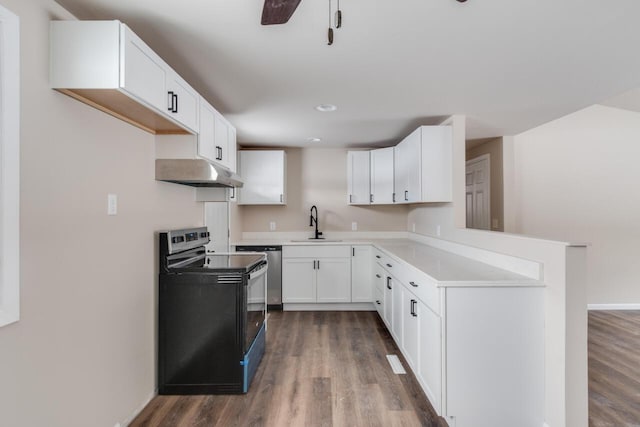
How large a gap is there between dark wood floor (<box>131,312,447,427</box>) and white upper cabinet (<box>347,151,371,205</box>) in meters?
1.99

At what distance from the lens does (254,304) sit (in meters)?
2.52

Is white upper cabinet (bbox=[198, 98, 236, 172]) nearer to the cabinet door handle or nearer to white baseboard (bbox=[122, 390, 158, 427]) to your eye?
the cabinet door handle

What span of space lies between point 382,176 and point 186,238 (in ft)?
9.08

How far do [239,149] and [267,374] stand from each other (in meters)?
3.09

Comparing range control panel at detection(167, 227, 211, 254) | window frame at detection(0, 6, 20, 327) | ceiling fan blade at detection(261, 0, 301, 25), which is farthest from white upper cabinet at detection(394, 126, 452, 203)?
window frame at detection(0, 6, 20, 327)

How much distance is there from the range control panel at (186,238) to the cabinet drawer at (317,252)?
1514mm

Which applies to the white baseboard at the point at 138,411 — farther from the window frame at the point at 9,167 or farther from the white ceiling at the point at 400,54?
the white ceiling at the point at 400,54

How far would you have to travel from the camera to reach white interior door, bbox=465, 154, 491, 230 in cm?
438

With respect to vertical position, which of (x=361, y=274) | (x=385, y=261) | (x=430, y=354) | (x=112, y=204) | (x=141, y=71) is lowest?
(x=430, y=354)

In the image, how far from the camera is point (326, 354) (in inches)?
114

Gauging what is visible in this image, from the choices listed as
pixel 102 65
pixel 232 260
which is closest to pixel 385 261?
pixel 232 260

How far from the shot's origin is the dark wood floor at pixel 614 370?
204 cm

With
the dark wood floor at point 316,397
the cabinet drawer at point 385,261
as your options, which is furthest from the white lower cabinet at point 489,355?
the cabinet drawer at point 385,261

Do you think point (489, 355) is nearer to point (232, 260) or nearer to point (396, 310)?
point (396, 310)
